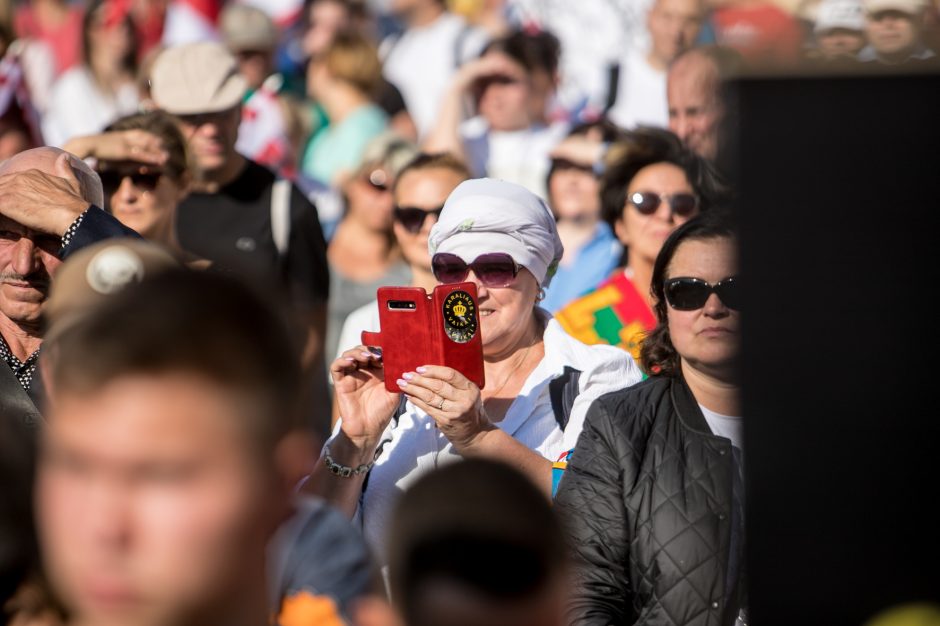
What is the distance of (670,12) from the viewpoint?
8.12 meters

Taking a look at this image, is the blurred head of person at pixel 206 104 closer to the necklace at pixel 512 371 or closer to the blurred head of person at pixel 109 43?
the necklace at pixel 512 371

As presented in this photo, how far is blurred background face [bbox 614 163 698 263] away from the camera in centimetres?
600

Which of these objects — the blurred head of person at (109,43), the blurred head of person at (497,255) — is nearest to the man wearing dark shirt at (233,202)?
the blurred head of person at (497,255)

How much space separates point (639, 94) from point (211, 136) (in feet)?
9.08

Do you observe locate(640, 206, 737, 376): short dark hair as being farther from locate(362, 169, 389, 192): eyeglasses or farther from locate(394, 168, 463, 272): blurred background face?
locate(362, 169, 389, 192): eyeglasses

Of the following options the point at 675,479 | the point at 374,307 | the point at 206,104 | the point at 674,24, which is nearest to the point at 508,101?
the point at 674,24

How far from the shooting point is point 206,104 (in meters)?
6.62

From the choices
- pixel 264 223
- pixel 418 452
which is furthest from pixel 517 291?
pixel 264 223

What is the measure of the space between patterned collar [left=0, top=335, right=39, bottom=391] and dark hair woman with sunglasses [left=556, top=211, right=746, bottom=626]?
1.52m

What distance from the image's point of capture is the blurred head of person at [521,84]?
844 centimetres

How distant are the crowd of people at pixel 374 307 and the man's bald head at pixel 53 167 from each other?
0.7 inches

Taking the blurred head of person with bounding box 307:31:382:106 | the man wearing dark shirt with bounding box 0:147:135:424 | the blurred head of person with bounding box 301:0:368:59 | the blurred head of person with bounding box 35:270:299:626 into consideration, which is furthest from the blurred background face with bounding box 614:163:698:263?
the blurred head of person with bounding box 301:0:368:59

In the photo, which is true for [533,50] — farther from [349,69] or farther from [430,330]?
[430,330]

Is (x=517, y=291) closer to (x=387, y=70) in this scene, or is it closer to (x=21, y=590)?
(x=21, y=590)
